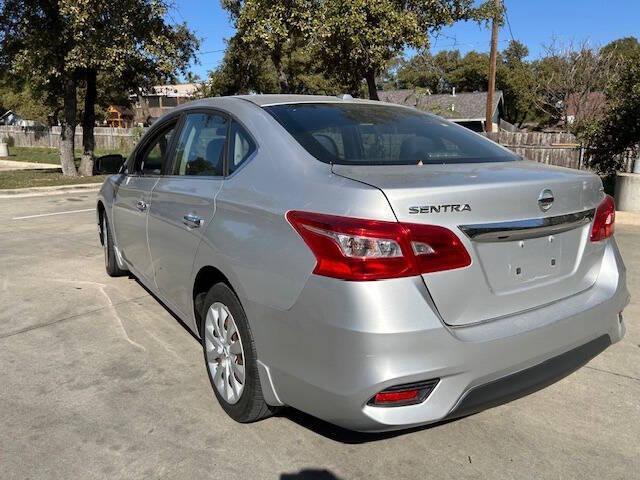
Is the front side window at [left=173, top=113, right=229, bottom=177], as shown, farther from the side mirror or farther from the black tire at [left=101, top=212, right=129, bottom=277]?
A: the black tire at [left=101, top=212, right=129, bottom=277]

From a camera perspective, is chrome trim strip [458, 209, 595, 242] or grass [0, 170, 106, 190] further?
grass [0, 170, 106, 190]

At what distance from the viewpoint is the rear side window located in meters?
3.14

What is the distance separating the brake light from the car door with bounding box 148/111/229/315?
104cm

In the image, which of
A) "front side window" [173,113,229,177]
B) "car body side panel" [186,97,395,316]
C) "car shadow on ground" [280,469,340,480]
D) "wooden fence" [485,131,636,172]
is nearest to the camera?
"car body side panel" [186,97,395,316]

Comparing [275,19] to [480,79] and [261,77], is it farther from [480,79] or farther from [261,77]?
[480,79]

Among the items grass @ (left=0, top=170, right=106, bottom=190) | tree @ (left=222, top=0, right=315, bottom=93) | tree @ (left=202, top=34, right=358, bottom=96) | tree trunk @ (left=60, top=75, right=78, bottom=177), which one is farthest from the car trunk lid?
tree @ (left=202, top=34, right=358, bottom=96)

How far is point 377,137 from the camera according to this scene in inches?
131

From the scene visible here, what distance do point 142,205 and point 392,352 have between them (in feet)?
8.84

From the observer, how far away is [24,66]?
15.7 metres

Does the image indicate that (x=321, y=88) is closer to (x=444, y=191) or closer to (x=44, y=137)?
(x=44, y=137)

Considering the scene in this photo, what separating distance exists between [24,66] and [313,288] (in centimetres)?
1619

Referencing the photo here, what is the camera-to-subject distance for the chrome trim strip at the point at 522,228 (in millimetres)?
2416

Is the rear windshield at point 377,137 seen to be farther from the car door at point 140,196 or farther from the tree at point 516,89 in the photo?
the tree at point 516,89

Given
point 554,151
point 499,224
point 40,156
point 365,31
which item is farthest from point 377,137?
point 40,156
